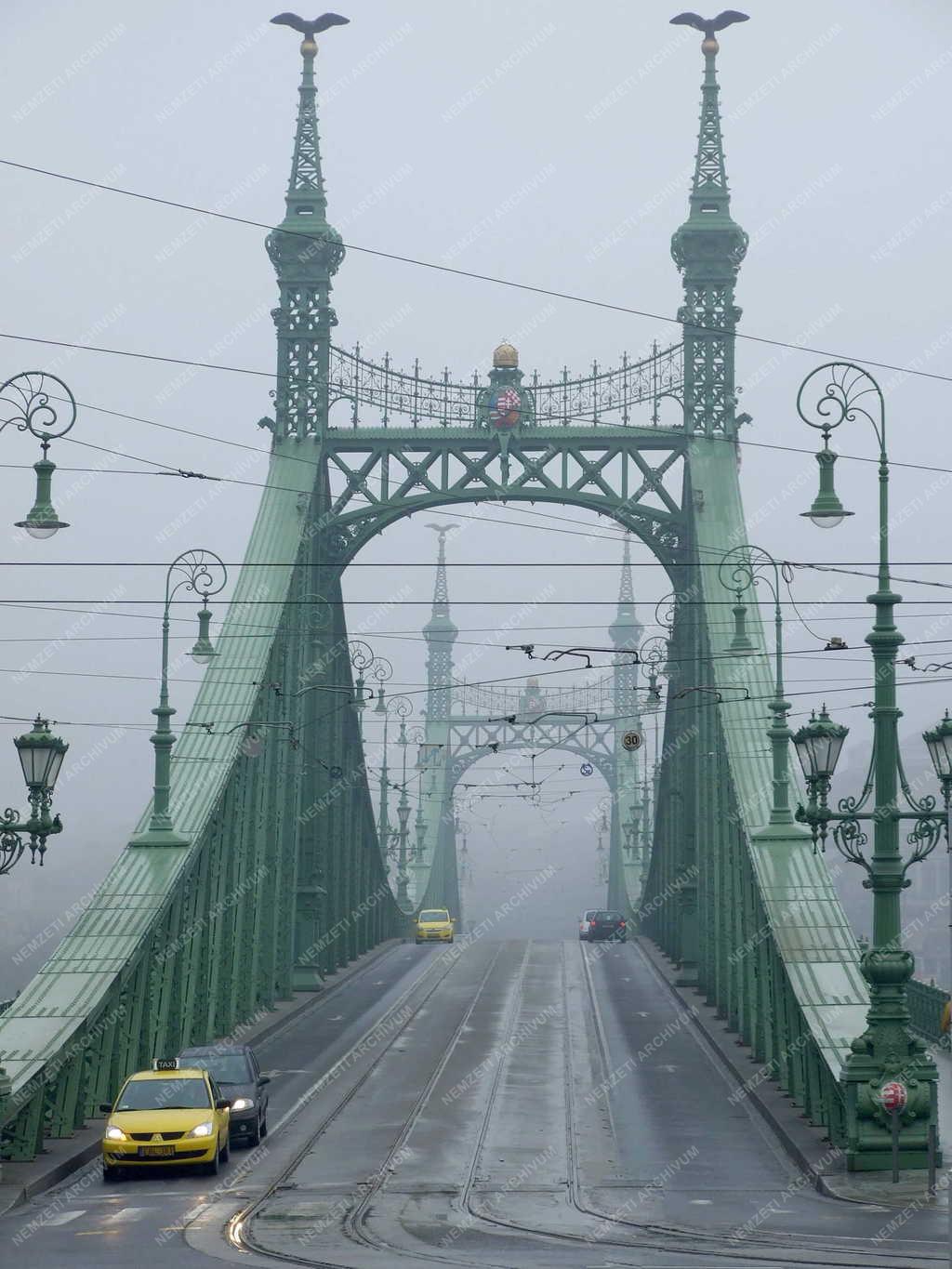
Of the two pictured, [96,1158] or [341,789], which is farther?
[341,789]

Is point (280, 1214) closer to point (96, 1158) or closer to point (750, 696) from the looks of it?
point (96, 1158)

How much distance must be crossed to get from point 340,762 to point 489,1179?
34.9 metres

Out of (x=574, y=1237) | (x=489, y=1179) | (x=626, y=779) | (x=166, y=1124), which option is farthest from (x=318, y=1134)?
(x=626, y=779)

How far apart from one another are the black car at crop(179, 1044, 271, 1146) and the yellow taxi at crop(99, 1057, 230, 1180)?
4.78 feet

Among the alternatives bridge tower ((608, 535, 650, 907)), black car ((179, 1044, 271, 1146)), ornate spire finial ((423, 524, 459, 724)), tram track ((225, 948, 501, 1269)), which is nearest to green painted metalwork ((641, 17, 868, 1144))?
tram track ((225, 948, 501, 1269))

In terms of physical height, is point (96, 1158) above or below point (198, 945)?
below

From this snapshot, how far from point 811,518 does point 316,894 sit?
3356 centimetres

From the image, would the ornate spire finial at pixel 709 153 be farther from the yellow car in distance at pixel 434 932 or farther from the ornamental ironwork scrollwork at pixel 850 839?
the yellow car in distance at pixel 434 932

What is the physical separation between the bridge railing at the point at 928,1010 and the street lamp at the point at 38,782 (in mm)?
20102

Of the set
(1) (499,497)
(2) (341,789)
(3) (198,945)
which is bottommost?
(3) (198,945)

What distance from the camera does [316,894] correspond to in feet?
183

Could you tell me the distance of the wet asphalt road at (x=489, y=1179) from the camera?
66.6 ft

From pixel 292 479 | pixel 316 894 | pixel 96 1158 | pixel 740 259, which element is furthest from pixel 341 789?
pixel 96 1158

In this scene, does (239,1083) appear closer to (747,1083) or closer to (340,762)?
(747,1083)
